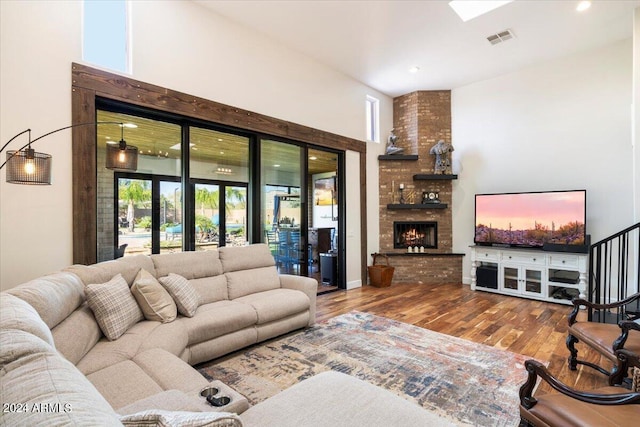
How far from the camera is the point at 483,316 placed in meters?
4.14

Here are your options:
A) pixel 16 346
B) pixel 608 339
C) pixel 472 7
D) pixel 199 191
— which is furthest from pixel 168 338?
pixel 472 7

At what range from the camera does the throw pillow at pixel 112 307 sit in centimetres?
218

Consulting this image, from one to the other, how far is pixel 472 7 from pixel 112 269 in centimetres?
501

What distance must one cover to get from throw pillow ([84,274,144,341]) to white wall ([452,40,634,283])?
19.1ft

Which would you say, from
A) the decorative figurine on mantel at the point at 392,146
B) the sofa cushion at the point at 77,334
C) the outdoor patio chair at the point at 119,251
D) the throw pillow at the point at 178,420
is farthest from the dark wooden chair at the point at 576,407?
the decorative figurine on mantel at the point at 392,146

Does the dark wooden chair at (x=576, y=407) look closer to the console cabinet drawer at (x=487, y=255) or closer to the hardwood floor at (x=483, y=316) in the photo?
the hardwood floor at (x=483, y=316)

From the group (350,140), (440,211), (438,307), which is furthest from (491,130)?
(438,307)

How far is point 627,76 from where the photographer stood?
15.0 ft

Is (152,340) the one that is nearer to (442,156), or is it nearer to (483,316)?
(483,316)

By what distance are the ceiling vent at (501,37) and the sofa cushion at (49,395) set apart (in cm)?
Result: 566

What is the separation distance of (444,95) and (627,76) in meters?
2.74

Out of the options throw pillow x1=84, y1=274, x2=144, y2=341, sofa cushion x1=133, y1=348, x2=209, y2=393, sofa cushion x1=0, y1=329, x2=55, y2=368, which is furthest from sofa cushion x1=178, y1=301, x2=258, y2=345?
sofa cushion x1=0, y1=329, x2=55, y2=368

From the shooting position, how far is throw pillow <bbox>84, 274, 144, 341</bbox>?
2.18 m

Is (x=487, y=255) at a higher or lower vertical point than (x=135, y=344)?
higher
